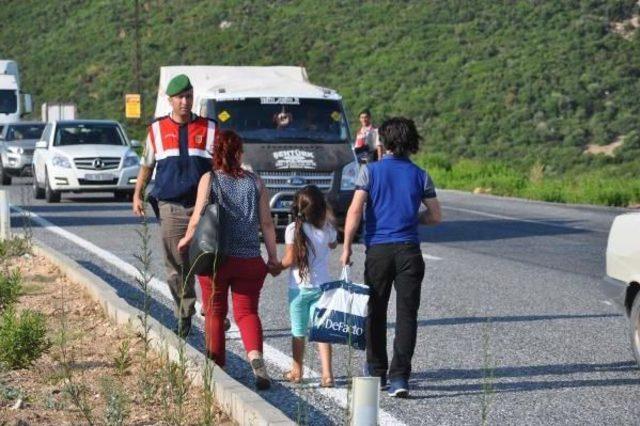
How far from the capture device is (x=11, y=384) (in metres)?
8.72

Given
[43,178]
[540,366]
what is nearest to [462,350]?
[540,366]

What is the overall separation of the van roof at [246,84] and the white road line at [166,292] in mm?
2648

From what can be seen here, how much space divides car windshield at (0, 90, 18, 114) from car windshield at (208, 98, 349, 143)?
2985 cm

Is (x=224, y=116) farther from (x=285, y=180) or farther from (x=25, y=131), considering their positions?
(x=25, y=131)

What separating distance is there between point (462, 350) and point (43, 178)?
20870mm

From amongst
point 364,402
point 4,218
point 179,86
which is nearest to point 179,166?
point 179,86

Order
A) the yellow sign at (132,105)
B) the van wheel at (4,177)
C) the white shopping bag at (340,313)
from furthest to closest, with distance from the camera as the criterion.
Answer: the yellow sign at (132,105)
the van wheel at (4,177)
the white shopping bag at (340,313)

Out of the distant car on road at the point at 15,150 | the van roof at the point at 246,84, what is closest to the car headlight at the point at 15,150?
the distant car on road at the point at 15,150

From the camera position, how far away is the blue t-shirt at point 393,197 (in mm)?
9008

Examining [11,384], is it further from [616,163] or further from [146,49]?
[146,49]

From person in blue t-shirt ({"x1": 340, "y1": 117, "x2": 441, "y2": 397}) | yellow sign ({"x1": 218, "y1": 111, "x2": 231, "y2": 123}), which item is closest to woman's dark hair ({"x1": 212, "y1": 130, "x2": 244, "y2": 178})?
person in blue t-shirt ({"x1": 340, "y1": 117, "x2": 441, "y2": 397})

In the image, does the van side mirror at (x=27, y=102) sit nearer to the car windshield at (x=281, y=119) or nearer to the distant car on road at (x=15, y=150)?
the distant car on road at (x=15, y=150)

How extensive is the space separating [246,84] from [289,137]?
1.80 meters

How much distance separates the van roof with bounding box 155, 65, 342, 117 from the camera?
68.7 feet
